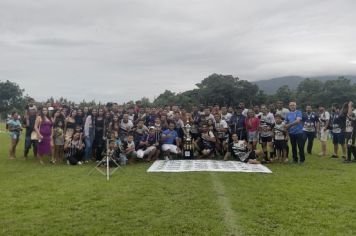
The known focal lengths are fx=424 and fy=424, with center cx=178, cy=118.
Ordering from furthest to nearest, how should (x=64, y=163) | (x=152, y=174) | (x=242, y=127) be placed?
(x=242, y=127), (x=64, y=163), (x=152, y=174)

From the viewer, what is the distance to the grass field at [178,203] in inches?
241

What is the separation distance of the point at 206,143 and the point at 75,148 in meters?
4.49

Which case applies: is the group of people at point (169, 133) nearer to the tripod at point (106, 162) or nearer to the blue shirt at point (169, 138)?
the blue shirt at point (169, 138)

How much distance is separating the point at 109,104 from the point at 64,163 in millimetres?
2926

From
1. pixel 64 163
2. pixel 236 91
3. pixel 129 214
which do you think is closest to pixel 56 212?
pixel 129 214

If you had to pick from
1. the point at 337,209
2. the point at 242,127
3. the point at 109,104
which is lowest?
the point at 337,209

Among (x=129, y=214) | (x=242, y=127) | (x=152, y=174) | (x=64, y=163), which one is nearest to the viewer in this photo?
(x=129, y=214)

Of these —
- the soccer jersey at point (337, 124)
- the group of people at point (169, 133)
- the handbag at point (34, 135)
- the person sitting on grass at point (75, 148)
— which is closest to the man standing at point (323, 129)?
the group of people at point (169, 133)

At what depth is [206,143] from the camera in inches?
588

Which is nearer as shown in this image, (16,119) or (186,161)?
(186,161)

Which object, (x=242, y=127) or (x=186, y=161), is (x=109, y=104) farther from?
(x=242, y=127)

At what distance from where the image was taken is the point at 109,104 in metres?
15.5

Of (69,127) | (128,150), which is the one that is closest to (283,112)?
(128,150)

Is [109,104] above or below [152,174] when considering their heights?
above
